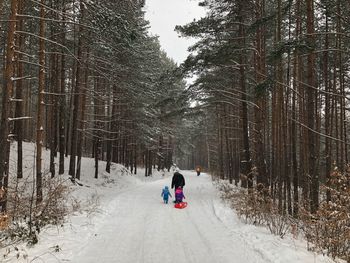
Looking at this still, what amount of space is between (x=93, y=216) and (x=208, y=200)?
268 inches

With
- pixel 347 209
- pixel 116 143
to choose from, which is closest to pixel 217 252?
pixel 347 209

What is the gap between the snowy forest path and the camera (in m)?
6.72

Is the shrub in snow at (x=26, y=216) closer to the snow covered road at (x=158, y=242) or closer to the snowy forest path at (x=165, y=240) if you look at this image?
the snow covered road at (x=158, y=242)

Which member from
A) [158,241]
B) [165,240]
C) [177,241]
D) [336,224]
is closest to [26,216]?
[158,241]

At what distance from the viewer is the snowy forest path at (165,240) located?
6.72 metres

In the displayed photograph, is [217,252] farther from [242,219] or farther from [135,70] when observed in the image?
[135,70]

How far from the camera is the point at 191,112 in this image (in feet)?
64.8

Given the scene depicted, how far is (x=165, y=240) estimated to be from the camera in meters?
8.15

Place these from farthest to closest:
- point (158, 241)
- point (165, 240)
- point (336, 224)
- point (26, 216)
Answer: point (165, 240) → point (158, 241) → point (26, 216) → point (336, 224)

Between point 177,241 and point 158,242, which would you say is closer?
point 158,242

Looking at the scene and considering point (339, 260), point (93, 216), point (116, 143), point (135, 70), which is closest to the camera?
point (339, 260)

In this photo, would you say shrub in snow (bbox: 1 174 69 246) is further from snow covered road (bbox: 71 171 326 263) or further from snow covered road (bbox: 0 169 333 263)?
snow covered road (bbox: 71 171 326 263)

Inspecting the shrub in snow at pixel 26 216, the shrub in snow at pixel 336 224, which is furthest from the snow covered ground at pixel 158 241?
the shrub in snow at pixel 336 224

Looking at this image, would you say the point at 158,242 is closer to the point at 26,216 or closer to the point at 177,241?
the point at 177,241
